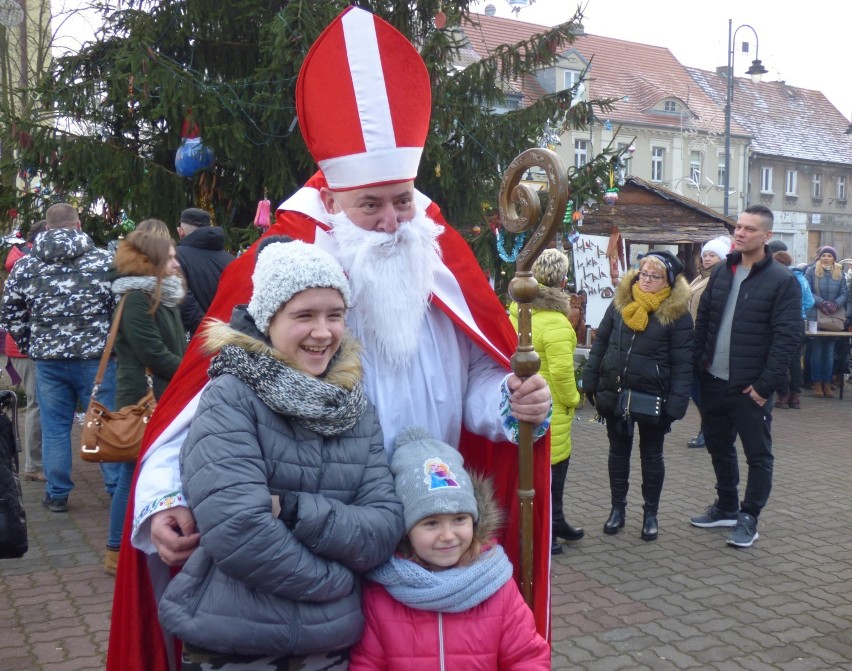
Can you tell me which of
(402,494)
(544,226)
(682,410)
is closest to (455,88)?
(682,410)

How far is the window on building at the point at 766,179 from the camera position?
133ft

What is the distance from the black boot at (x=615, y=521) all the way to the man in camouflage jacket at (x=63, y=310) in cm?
344

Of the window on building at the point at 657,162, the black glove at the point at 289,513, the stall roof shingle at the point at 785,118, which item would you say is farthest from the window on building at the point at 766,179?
the black glove at the point at 289,513

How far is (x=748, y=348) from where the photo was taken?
18.5 ft

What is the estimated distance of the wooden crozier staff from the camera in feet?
8.36

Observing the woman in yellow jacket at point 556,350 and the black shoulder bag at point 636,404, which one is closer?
the woman in yellow jacket at point 556,350

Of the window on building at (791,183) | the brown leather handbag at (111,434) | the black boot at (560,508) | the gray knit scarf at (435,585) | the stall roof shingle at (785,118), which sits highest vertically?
the stall roof shingle at (785,118)

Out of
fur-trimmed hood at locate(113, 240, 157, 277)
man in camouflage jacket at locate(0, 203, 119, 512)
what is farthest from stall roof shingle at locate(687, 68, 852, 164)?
fur-trimmed hood at locate(113, 240, 157, 277)

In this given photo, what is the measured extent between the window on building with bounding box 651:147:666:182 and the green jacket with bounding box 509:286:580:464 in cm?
3471

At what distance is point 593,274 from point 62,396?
675 centimetres

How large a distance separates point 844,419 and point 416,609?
991 cm

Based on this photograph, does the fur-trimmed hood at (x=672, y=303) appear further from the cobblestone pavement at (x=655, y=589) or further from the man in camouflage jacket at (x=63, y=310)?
the man in camouflage jacket at (x=63, y=310)

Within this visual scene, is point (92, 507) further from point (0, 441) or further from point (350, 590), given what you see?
point (350, 590)

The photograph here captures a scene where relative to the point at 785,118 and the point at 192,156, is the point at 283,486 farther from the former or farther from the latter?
the point at 785,118
